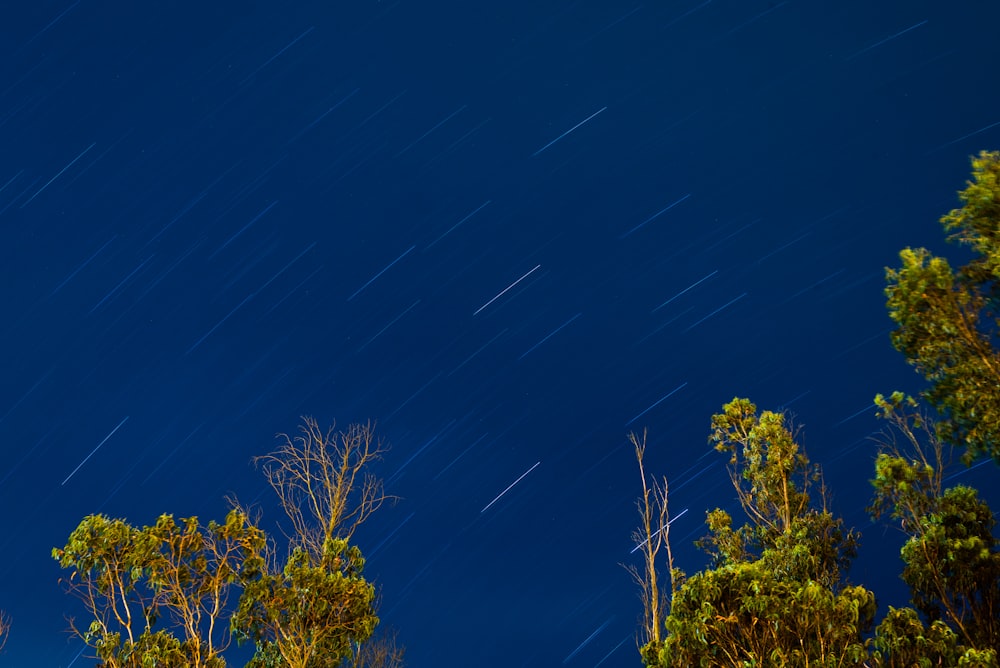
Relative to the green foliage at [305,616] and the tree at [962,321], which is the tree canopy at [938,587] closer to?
Answer: the tree at [962,321]

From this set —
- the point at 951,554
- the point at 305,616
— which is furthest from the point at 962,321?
the point at 305,616

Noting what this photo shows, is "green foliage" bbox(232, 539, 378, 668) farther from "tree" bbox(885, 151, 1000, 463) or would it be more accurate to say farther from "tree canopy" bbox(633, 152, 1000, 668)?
"tree" bbox(885, 151, 1000, 463)

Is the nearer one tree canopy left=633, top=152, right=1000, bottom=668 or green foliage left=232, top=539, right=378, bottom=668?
tree canopy left=633, top=152, right=1000, bottom=668

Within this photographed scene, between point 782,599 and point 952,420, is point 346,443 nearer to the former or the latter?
point 782,599

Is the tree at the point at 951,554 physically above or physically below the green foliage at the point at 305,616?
below

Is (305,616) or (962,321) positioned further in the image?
(305,616)

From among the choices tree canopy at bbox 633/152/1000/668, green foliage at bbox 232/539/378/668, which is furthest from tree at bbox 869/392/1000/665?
green foliage at bbox 232/539/378/668

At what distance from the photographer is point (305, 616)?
13.3 meters

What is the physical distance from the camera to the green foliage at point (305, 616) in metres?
13.3

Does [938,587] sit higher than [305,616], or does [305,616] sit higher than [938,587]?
[305,616]

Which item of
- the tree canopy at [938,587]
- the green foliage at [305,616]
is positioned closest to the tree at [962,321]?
the tree canopy at [938,587]

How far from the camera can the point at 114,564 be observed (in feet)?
43.1

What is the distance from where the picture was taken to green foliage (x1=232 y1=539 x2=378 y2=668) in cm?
1333

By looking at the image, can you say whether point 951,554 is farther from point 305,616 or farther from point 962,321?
point 305,616
